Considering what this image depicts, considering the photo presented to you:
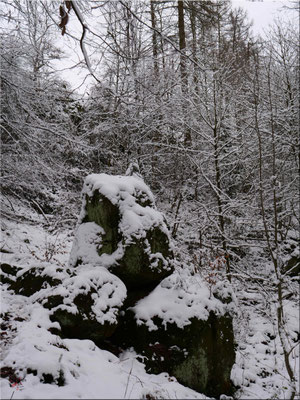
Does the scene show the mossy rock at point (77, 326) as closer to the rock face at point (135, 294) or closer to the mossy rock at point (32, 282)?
the rock face at point (135, 294)

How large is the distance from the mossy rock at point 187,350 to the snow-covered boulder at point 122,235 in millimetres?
749

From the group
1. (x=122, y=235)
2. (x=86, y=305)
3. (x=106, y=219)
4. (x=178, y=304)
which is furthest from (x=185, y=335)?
(x=106, y=219)

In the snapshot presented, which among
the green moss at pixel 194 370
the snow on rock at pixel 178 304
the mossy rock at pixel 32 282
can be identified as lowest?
the green moss at pixel 194 370

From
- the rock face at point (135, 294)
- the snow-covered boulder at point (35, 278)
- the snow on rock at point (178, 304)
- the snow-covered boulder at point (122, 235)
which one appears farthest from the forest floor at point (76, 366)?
the snow-covered boulder at point (122, 235)

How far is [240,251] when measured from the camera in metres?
9.84

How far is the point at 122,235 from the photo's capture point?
181 inches

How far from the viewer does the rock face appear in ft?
12.9

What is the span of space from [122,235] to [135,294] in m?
1.04

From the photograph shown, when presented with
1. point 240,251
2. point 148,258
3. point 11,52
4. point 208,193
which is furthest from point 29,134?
point 240,251

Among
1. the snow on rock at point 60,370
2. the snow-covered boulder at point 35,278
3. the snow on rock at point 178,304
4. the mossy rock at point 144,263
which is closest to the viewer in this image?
the snow on rock at point 60,370

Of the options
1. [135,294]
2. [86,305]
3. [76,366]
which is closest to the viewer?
[76,366]

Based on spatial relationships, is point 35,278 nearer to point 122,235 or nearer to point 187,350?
point 122,235

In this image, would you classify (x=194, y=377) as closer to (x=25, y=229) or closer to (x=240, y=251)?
(x=25, y=229)

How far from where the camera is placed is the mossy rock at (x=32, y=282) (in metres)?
4.41
